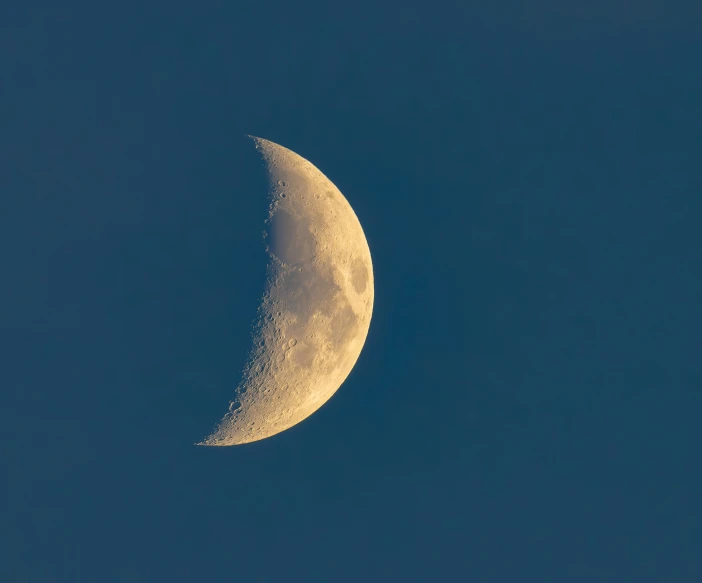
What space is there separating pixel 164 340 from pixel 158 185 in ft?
12.9

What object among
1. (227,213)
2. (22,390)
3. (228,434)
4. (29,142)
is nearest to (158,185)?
(227,213)

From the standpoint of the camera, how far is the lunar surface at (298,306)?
18141 mm

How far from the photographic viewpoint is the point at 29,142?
17.1 metres

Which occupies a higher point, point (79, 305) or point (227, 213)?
point (227, 213)

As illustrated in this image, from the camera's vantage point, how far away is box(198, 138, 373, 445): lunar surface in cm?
1814

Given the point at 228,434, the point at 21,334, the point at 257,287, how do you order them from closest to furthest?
the point at 21,334
the point at 257,287
the point at 228,434

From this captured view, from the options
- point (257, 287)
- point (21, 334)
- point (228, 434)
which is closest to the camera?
point (21, 334)

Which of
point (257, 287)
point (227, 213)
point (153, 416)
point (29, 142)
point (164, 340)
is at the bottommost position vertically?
point (153, 416)

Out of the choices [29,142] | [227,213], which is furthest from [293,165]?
[29,142]

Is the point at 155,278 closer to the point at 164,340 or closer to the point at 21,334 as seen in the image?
the point at 164,340

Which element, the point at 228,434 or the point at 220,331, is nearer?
the point at 220,331

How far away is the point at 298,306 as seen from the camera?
60.1 ft

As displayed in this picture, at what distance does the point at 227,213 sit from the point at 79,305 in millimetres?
4316

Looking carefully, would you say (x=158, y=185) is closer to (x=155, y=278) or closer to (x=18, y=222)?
(x=155, y=278)
